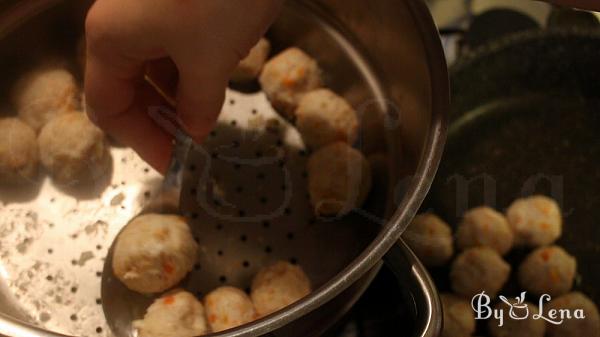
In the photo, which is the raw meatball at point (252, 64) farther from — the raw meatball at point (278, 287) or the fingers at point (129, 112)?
the raw meatball at point (278, 287)

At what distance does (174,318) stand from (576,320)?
48cm

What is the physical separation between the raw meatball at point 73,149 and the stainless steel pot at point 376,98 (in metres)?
0.10

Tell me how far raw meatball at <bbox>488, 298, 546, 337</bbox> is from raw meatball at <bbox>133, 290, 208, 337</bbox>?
1.17 feet

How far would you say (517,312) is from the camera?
29.1 inches

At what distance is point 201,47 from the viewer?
1.70 ft

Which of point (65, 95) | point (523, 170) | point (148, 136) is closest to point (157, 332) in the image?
point (148, 136)

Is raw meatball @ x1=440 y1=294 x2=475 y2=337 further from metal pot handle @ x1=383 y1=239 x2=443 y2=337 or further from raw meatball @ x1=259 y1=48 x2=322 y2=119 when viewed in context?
raw meatball @ x1=259 y1=48 x2=322 y2=119

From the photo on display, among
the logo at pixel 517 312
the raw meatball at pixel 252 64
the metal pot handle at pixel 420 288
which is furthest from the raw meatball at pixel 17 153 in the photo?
the logo at pixel 517 312

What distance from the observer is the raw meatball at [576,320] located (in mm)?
729

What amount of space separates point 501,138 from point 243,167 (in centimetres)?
36

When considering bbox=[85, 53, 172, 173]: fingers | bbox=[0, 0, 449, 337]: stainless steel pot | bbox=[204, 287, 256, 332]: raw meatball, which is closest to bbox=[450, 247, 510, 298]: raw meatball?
bbox=[0, 0, 449, 337]: stainless steel pot

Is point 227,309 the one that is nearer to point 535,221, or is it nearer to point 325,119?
point 325,119

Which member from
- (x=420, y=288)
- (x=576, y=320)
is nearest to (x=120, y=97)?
(x=420, y=288)

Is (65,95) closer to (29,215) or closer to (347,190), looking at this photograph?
(29,215)
